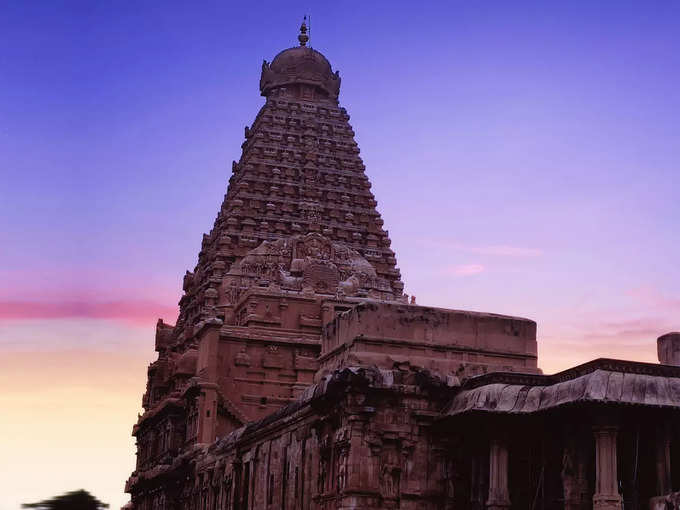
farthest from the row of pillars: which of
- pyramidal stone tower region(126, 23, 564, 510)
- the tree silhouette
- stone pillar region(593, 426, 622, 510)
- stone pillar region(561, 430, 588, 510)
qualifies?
the tree silhouette

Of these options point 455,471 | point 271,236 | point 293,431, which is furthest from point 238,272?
point 455,471

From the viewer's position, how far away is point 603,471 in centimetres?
3086

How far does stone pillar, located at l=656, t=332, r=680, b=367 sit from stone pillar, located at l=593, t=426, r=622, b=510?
16.5ft

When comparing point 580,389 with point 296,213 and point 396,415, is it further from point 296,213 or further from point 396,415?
point 296,213

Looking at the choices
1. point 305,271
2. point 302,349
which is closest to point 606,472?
point 302,349

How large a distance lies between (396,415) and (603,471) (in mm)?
7372

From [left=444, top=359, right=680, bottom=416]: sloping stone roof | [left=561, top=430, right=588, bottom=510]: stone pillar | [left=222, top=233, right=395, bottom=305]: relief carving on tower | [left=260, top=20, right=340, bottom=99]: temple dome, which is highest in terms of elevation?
[left=260, top=20, right=340, bottom=99]: temple dome

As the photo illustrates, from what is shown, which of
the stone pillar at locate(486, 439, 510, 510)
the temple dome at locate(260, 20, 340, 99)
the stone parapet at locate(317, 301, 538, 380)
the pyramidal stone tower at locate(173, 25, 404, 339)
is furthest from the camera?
the temple dome at locate(260, 20, 340, 99)

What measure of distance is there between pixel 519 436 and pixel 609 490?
5.09 metres

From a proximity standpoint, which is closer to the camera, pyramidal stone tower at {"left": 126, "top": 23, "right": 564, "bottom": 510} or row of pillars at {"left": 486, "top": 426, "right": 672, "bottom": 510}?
row of pillars at {"left": 486, "top": 426, "right": 672, "bottom": 510}

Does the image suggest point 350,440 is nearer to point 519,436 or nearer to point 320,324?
point 519,436

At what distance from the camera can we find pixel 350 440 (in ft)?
116

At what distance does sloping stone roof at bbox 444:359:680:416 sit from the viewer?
31.1m

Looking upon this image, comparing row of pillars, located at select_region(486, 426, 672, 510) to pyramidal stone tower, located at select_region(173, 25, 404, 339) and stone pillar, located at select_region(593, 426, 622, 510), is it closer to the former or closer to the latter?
stone pillar, located at select_region(593, 426, 622, 510)
